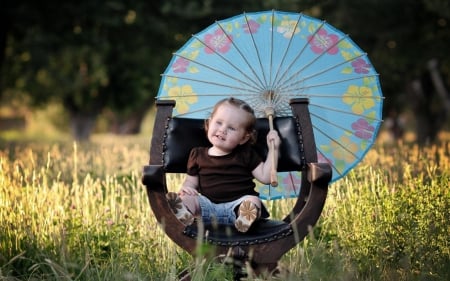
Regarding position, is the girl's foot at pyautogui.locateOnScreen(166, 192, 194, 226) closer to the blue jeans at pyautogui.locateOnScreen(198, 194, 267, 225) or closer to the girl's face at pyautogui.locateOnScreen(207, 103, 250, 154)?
the blue jeans at pyautogui.locateOnScreen(198, 194, 267, 225)

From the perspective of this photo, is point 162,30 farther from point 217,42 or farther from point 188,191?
point 188,191

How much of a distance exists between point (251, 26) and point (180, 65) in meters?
0.65

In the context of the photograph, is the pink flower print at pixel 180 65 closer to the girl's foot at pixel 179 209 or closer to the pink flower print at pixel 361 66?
the pink flower print at pixel 361 66

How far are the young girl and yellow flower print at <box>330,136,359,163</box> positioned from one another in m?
1.03

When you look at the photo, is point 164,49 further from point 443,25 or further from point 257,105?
point 257,105

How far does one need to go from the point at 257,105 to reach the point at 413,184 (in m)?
1.27

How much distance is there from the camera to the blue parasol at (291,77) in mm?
5738

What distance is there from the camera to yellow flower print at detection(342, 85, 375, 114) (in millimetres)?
5887

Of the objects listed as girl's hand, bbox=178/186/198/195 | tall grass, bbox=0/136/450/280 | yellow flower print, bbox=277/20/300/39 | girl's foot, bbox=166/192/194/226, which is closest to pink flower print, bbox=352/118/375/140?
tall grass, bbox=0/136/450/280

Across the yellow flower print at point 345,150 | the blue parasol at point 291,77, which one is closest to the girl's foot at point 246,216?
the blue parasol at point 291,77

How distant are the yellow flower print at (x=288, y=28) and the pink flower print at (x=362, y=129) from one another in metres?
0.85

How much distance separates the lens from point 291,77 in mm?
5758

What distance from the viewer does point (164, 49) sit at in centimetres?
1872

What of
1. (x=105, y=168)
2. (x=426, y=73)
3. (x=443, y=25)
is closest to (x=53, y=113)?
(x=426, y=73)
